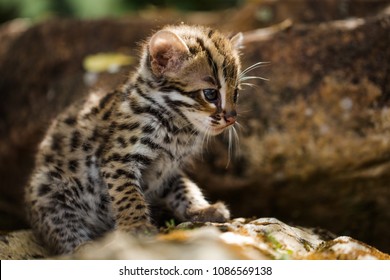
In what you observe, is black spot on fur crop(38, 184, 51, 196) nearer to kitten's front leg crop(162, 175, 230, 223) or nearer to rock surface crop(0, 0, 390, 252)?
kitten's front leg crop(162, 175, 230, 223)

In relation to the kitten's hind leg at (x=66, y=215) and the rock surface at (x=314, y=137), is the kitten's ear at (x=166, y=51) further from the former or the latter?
the rock surface at (x=314, y=137)

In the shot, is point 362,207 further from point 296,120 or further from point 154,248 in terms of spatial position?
point 154,248

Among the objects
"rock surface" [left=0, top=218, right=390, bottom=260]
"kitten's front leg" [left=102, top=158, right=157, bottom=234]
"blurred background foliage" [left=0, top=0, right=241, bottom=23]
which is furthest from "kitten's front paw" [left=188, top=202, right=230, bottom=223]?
"blurred background foliage" [left=0, top=0, right=241, bottom=23]

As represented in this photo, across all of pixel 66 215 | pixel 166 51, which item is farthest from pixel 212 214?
pixel 166 51

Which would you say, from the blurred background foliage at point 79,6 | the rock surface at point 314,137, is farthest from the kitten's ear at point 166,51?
the blurred background foliage at point 79,6

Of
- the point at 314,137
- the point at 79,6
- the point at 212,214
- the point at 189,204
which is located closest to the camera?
the point at 212,214

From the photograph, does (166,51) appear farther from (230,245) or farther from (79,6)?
(79,6)
